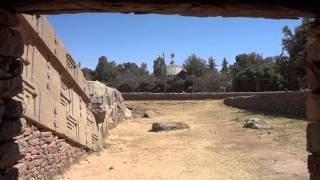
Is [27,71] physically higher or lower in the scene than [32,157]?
higher

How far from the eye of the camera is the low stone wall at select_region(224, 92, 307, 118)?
23.1 meters

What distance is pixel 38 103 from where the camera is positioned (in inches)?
361

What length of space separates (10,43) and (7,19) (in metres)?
0.25

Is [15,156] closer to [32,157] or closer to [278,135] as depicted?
[32,157]

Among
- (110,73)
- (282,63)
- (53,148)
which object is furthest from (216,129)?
(110,73)

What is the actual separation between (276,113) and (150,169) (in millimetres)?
14028

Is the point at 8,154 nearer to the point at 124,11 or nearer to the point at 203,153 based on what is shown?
the point at 124,11

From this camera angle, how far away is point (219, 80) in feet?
173

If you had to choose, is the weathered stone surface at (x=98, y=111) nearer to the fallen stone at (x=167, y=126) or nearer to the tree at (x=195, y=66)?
the fallen stone at (x=167, y=126)

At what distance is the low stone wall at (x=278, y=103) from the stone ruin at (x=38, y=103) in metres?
11.9

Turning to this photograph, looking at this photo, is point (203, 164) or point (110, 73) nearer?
point (203, 164)

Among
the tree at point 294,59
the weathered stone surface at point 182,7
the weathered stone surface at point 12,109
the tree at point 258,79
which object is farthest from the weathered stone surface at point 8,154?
the tree at point 258,79

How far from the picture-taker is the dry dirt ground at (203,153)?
37.0ft

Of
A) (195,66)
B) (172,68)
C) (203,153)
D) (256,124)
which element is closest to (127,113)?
(256,124)
